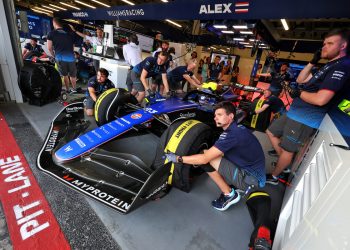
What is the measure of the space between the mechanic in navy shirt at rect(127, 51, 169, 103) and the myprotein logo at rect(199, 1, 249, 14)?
2.50 m

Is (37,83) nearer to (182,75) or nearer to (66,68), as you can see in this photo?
(66,68)

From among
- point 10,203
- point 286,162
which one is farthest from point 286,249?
point 10,203

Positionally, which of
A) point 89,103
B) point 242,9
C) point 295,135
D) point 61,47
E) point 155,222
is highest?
point 242,9

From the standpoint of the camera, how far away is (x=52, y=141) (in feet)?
7.14

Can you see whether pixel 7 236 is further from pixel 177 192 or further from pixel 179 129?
pixel 179 129

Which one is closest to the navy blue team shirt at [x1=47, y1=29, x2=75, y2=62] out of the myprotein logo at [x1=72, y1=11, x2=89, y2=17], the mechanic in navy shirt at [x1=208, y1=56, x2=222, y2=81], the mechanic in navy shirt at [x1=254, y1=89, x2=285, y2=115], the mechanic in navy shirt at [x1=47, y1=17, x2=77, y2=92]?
the mechanic in navy shirt at [x1=47, y1=17, x2=77, y2=92]

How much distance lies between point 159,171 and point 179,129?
585 millimetres

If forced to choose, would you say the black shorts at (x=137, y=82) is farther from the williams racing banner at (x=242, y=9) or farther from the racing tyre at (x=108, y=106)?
the williams racing banner at (x=242, y=9)

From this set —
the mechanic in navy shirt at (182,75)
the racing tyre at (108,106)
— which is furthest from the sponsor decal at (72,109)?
the mechanic in navy shirt at (182,75)

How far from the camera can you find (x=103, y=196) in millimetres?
1576

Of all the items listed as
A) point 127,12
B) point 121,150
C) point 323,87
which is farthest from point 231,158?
point 127,12

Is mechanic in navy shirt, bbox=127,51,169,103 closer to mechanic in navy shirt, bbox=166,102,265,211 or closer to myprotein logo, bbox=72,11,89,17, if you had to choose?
mechanic in navy shirt, bbox=166,102,265,211

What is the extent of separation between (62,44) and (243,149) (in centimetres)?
471

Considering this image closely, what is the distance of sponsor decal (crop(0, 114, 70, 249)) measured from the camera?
56.1 inches
